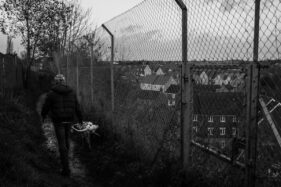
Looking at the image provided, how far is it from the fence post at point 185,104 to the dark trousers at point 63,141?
7.83 feet

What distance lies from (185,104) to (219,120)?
0.72m

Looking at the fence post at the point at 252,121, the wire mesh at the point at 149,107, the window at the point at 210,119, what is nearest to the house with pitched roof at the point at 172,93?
the wire mesh at the point at 149,107

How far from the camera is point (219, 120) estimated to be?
365 cm

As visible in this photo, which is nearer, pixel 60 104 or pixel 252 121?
pixel 252 121

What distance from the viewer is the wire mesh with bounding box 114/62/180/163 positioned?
4.73m

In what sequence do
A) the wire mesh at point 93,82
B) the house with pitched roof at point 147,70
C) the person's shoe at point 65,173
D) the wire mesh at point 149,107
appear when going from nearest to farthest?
1. the wire mesh at point 149,107
2. the house with pitched roof at point 147,70
3. the person's shoe at point 65,173
4. the wire mesh at point 93,82

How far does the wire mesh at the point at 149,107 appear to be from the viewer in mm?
4730

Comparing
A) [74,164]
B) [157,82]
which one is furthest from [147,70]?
[74,164]

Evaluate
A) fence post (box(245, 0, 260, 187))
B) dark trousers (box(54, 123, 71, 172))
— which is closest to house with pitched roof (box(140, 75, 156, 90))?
dark trousers (box(54, 123, 71, 172))

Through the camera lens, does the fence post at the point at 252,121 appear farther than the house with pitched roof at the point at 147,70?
No

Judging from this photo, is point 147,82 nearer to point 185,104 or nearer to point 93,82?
point 185,104

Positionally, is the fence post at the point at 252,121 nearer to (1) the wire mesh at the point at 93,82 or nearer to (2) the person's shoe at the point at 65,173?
(2) the person's shoe at the point at 65,173

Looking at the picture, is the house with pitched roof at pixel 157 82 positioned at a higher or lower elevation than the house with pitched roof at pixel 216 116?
higher

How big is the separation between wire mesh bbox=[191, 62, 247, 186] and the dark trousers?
2560mm
